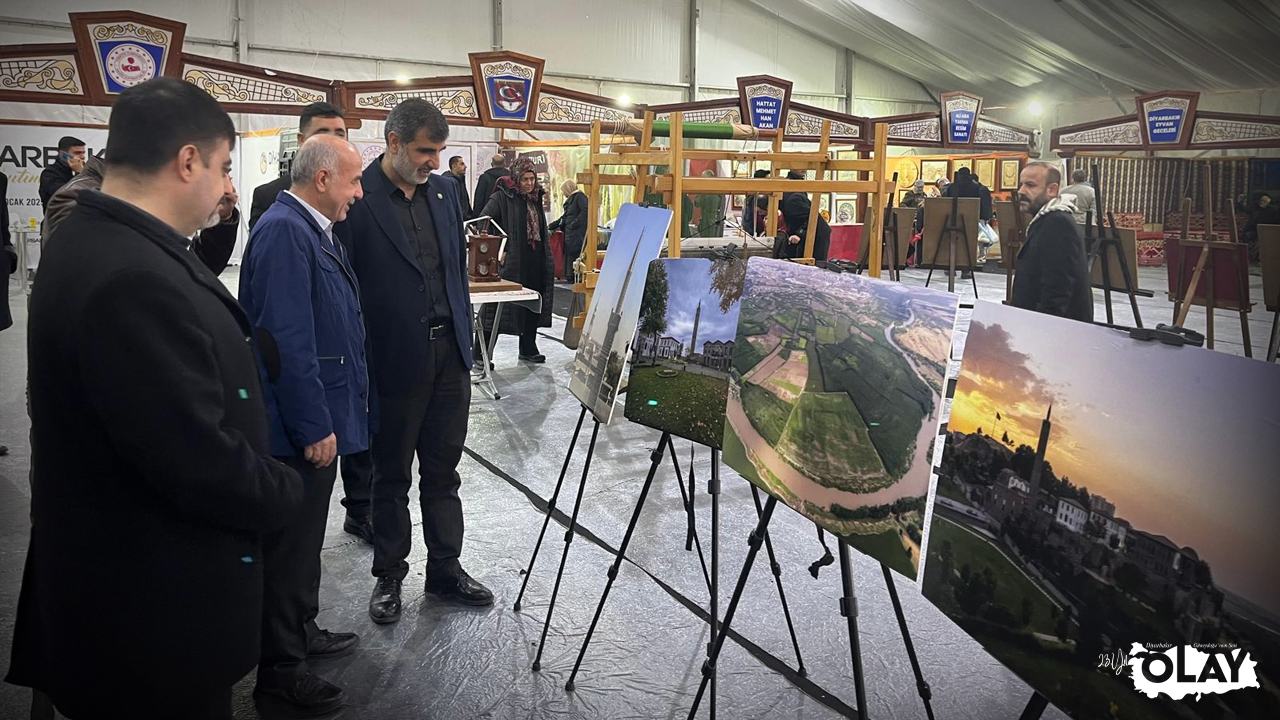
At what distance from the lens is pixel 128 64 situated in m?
6.38

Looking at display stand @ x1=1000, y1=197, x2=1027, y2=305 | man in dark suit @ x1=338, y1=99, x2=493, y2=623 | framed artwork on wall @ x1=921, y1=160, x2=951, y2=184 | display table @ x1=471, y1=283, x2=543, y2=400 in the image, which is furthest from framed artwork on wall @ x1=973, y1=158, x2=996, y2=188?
man in dark suit @ x1=338, y1=99, x2=493, y2=623

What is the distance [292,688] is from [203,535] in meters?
1.03

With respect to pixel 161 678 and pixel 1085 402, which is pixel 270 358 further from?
A: pixel 1085 402

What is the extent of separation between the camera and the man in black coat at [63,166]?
6680 mm

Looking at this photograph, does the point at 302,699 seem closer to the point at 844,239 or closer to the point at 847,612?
the point at 847,612

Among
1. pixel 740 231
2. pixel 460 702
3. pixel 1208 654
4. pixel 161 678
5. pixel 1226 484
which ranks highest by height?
pixel 740 231

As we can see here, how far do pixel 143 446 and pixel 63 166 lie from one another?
6.73m

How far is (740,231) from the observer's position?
5227 mm

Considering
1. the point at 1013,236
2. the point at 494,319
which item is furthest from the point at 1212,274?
the point at 494,319

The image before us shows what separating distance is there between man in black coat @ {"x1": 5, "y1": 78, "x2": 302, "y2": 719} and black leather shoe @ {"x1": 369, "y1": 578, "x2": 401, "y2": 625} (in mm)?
1267

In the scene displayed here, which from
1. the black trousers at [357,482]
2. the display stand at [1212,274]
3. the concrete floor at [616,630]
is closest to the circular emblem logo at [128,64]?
the concrete floor at [616,630]

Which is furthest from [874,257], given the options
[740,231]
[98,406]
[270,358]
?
[98,406]

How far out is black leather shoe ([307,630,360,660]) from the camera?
249cm

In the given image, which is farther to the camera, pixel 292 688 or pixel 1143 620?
pixel 292 688
